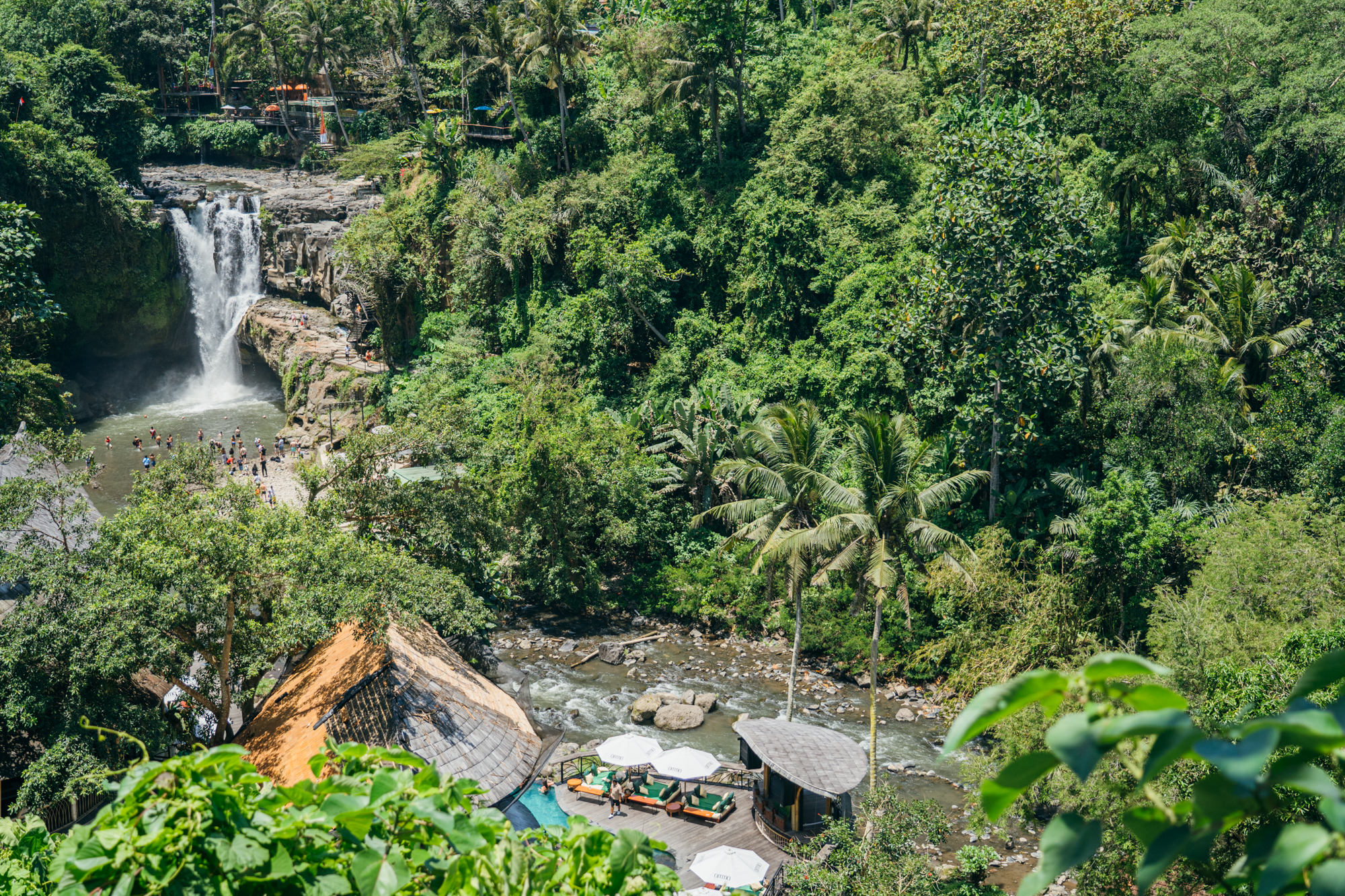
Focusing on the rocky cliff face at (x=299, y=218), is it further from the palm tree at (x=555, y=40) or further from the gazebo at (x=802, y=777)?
the gazebo at (x=802, y=777)

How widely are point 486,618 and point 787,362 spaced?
14.0 meters

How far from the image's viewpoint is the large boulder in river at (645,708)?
22125mm

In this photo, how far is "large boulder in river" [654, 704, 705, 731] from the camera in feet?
71.2

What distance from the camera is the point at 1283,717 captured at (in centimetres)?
178

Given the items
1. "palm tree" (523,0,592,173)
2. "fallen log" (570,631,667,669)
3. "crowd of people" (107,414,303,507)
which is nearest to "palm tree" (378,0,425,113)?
"palm tree" (523,0,592,173)

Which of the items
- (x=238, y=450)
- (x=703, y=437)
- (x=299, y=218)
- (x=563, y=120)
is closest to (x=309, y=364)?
(x=238, y=450)

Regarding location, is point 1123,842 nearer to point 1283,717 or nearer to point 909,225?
point 1283,717

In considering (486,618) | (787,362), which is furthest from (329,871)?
(787,362)

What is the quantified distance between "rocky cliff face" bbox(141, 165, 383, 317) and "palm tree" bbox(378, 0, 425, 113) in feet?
22.2

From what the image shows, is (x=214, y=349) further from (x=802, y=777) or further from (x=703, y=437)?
(x=802, y=777)

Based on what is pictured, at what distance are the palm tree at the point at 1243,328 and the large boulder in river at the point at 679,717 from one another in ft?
49.4

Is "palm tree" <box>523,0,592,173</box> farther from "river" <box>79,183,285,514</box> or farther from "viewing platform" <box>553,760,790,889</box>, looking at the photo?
"viewing platform" <box>553,760,790,889</box>

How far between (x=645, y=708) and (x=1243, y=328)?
17.5m

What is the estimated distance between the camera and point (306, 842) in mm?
3213
